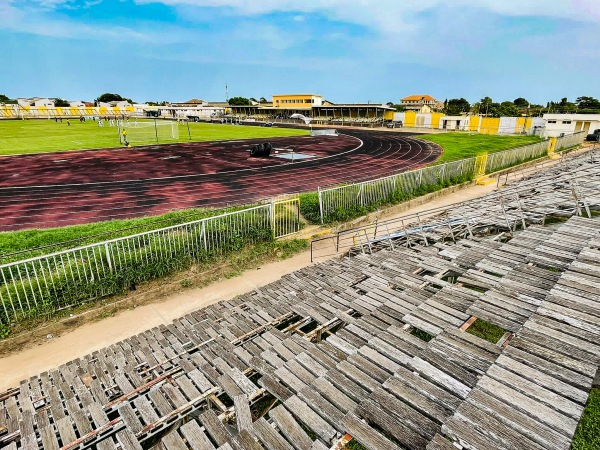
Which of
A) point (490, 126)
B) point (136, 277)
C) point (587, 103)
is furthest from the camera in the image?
point (587, 103)

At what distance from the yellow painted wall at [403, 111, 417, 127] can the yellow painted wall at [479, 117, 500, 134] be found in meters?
15.8

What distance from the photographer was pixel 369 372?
4.17 meters

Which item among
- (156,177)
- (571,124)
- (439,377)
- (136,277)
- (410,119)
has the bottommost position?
(136,277)

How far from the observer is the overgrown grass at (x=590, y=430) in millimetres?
4730

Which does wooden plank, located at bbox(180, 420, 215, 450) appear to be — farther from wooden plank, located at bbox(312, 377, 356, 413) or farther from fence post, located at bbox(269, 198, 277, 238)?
fence post, located at bbox(269, 198, 277, 238)

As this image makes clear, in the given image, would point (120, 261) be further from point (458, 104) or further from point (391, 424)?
point (458, 104)

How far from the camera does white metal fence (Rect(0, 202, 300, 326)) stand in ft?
27.2

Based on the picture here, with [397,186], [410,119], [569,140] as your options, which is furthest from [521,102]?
[397,186]

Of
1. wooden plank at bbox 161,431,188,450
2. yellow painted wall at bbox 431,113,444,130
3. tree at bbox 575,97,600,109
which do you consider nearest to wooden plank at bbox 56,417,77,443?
wooden plank at bbox 161,431,188,450

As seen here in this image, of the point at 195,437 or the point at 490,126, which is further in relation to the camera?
the point at 490,126

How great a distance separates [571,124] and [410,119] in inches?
1214

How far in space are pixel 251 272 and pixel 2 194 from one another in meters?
17.3

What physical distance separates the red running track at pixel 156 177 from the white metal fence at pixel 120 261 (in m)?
5.55

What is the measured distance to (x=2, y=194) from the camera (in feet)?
62.5
